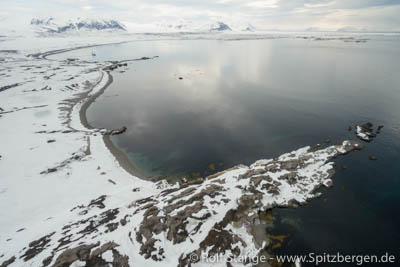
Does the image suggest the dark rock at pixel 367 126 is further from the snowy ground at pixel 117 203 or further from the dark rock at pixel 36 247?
the dark rock at pixel 36 247

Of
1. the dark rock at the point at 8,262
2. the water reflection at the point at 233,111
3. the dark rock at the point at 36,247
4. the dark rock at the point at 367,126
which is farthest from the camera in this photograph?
the dark rock at the point at 367,126

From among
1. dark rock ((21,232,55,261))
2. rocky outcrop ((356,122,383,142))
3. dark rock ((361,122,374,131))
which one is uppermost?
dark rock ((361,122,374,131))

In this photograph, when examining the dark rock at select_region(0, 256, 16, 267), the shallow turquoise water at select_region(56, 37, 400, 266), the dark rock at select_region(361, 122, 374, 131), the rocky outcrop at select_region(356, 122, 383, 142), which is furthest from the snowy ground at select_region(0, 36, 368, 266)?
the dark rock at select_region(361, 122, 374, 131)

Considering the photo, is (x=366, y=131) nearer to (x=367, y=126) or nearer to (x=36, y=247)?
(x=367, y=126)

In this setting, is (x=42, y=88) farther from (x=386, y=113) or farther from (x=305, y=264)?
(x=386, y=113)

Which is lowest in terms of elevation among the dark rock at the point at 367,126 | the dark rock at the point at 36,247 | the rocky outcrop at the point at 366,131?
the dark rock at the point at 36,247

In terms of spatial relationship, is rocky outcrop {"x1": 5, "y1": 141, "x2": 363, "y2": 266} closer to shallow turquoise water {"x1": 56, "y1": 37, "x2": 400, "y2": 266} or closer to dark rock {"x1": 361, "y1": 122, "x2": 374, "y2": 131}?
shallow turquoise water {"x1": 56, "y1": 37, "x2": 400, "y2": 266}

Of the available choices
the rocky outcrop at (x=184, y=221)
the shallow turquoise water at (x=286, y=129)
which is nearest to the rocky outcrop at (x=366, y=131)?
the shallow turquoise water at (x=286, y=129)

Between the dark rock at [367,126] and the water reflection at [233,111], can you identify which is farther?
the dark rock at [367,126]

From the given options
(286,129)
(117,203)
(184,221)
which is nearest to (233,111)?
(286,129)
